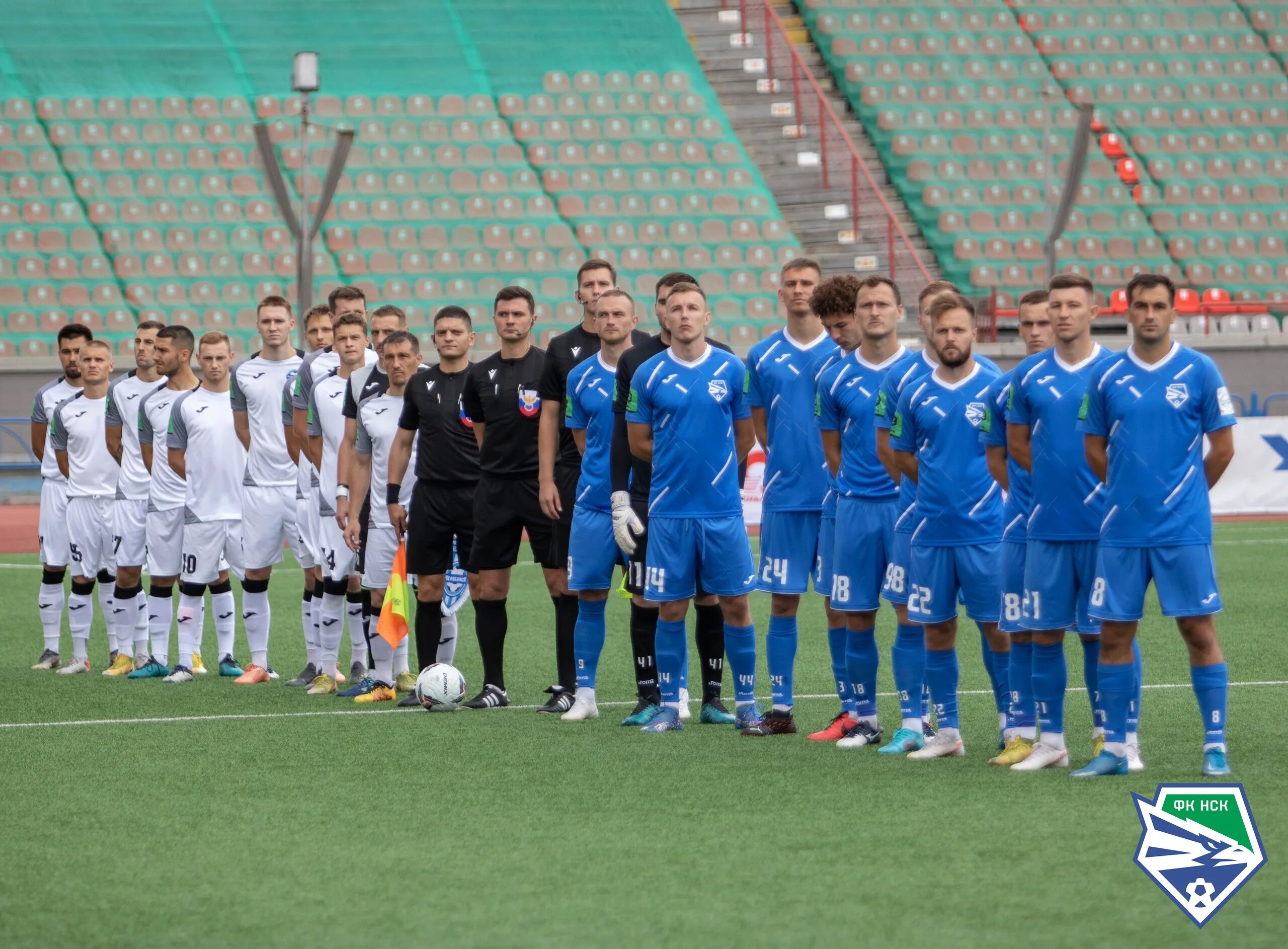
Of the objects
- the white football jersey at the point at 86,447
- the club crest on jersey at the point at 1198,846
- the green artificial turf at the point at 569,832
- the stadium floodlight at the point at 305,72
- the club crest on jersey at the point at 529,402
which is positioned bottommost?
the green artificial turf at the point at 569,832

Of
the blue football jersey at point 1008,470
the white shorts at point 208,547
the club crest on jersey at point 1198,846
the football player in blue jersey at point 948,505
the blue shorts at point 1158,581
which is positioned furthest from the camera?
the white shorts at point 208,547

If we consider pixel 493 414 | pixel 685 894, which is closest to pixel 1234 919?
pixel 685 894

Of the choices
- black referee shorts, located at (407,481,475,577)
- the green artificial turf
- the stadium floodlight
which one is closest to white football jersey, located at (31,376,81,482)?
the green artificial turf

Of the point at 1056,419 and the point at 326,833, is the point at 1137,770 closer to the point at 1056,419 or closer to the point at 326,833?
the point at 1056,419

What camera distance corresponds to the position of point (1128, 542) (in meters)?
6.64

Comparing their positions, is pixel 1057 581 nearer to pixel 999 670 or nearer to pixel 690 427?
pixel 999 670

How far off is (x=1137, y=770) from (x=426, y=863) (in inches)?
116

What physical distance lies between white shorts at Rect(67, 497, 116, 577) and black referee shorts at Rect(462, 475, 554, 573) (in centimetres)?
350

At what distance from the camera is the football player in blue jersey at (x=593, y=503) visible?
8.41m

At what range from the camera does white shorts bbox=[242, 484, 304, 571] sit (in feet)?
34.5

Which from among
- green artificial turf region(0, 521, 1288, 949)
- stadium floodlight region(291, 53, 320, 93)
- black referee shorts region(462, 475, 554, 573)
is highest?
stadium floodlight region(291, 53, 320, 93)

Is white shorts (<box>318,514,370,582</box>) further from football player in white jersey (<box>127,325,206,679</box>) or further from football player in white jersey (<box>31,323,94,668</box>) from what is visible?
football player in white jersey (<box>31,323,94,668</box>)

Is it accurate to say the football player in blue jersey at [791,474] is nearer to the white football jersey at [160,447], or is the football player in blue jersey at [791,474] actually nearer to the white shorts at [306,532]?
the white shorts at [306,532]

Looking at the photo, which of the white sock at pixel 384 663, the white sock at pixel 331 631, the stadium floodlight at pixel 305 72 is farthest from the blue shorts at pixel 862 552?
the stadium floodlight at pixel 305 72
